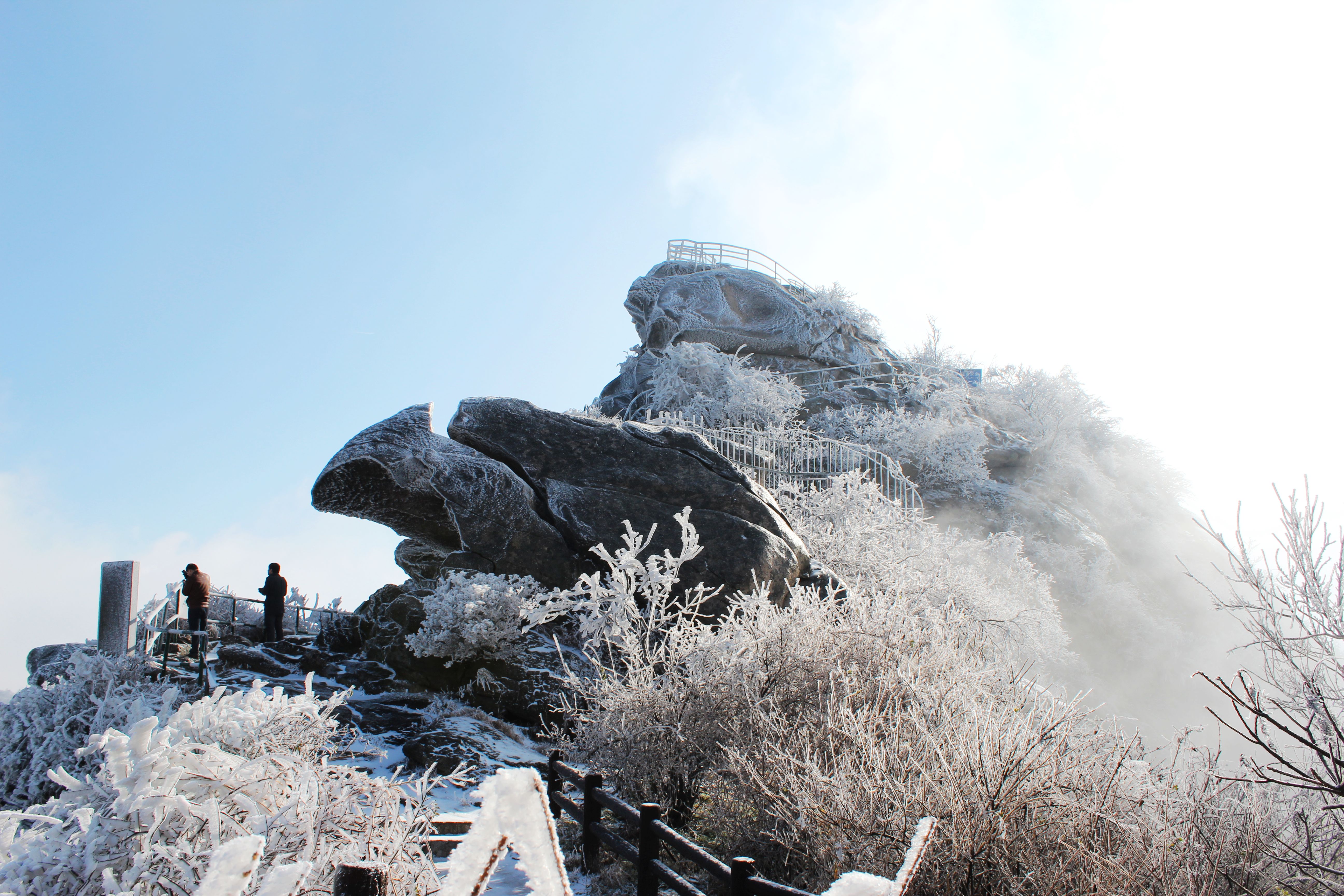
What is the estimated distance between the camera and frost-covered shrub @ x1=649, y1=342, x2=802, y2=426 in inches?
1056

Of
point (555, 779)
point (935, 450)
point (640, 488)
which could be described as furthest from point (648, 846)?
point (935, 450)

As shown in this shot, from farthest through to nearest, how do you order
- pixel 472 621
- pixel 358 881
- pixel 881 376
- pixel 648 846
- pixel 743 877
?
pixel 881 376, pixel 472 621, pixel 648 846, pixel 743 877, pixel 358 881

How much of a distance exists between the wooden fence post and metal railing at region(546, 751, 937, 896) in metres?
0.72

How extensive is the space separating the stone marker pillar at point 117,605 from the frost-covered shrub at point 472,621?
10.7 ft

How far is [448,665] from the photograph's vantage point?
9.70 meters

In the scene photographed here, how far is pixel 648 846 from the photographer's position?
4.29 meters

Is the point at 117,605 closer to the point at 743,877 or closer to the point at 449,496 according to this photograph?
the point at 449,496

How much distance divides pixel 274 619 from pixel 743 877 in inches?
470

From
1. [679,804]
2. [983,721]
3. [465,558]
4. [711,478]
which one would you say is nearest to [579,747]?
[679,804]

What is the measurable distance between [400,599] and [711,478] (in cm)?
532

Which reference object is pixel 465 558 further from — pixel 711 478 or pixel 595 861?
pixel 595 861

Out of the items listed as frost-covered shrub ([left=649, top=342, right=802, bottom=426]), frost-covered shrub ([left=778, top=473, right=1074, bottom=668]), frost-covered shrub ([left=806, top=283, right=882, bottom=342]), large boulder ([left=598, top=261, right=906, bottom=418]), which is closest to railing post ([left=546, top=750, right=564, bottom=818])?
frost-covered shrub ([left=778, top=473, right=1074, bottom=668])

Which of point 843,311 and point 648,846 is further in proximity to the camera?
point 843,311

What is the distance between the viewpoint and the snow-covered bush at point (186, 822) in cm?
227
